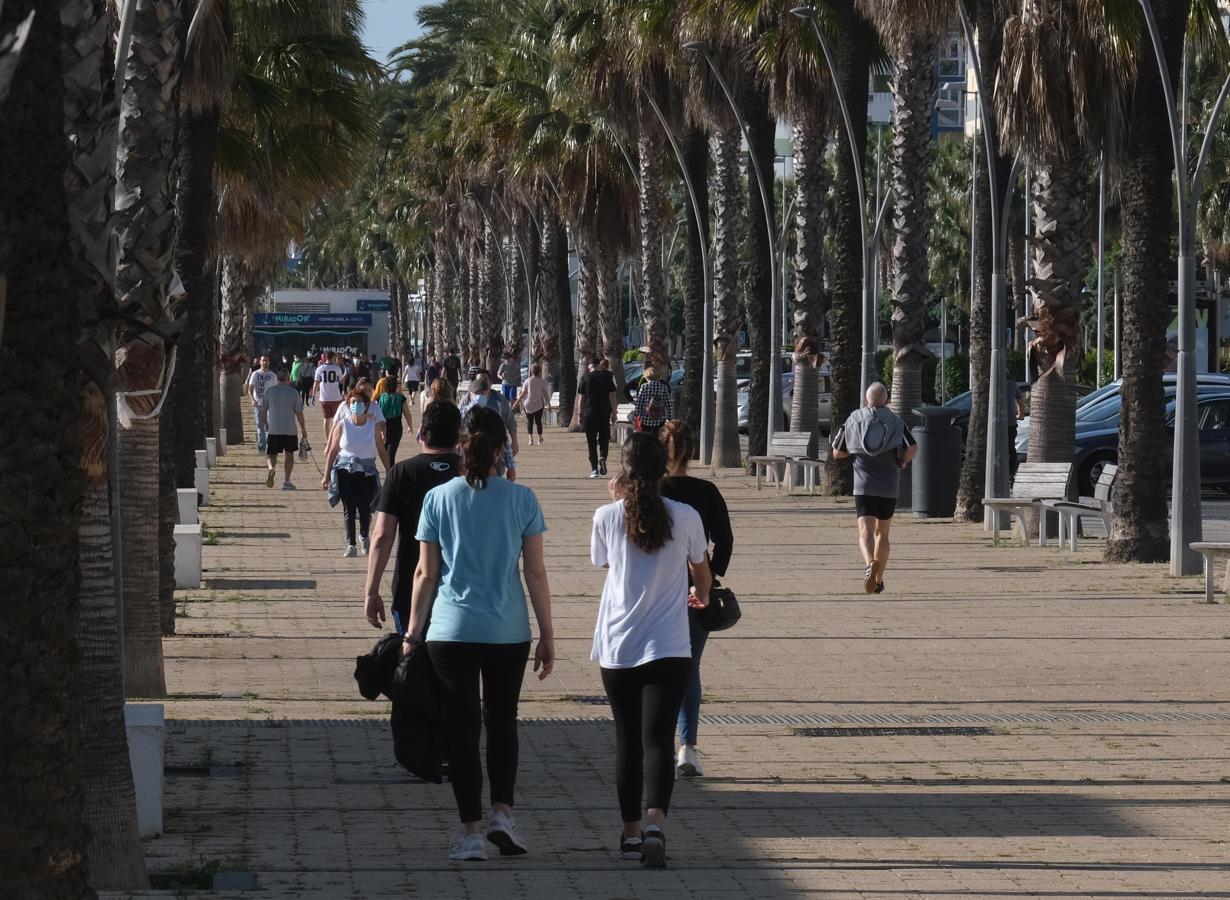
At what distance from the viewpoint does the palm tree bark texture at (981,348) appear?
75.0 ft

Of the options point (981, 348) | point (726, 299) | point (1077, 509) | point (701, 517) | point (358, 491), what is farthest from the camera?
point (726, 299)

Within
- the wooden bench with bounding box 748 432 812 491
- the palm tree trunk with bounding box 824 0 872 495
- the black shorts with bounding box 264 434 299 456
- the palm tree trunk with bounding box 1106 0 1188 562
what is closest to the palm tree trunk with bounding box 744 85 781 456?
the wooden bench with bounding box 748 432 812 491

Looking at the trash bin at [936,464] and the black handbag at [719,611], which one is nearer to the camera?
the black handbag at [719,611]

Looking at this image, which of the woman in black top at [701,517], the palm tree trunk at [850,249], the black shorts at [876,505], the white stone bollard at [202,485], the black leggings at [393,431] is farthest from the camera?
the black leggings at [393,431]

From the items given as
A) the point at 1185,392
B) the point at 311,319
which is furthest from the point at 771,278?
the point at 311,319

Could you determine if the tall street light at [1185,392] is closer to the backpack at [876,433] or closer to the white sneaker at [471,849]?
the backpack at [876,433]

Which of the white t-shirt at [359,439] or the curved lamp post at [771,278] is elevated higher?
the curved lamp post at [771,278]

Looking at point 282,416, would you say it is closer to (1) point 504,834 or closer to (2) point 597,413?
(2) point 597,413

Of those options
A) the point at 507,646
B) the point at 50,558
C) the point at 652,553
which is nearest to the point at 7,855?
the point at 50,558

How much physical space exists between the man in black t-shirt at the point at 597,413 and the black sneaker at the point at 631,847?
2336 cm

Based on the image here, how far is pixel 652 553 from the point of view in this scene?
7379mm

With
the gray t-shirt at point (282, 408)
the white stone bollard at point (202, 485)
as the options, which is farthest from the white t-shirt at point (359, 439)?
the gray t-shirt at point (282, 408)

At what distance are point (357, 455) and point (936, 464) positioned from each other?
860cm

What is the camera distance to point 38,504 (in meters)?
4.92
